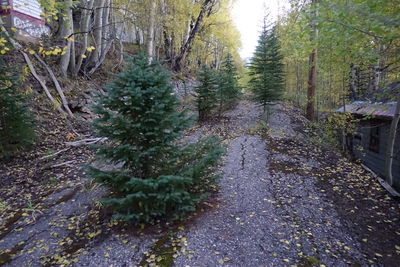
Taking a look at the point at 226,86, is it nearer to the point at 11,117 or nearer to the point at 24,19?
the point at 11,117

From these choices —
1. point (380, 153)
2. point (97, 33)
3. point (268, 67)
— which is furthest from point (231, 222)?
point (97, 33)

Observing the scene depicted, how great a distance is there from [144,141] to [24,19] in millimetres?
11065

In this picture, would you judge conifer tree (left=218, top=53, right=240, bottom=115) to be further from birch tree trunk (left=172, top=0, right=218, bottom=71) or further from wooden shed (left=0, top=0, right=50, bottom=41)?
wooden shed (left=0, top=0, right=50, bottom=41)

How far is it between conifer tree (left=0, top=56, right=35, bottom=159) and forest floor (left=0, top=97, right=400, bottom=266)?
45 centimetres

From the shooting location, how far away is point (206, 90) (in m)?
9.36

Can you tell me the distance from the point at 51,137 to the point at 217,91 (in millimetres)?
6188

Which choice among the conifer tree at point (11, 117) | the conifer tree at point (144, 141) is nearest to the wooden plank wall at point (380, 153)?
the conifer tree at point (144, 141)

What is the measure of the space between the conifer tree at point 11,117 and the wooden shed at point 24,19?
478cm

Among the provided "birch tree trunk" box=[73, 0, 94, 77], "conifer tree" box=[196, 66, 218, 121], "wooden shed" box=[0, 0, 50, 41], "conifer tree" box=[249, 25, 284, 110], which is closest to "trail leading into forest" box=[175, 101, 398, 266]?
"conifer tree" box=[249, 25, 284, 110]

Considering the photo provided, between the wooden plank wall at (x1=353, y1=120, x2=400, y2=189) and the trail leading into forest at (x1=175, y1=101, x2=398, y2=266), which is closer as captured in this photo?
the trail leading into forest at (x1=175, y1=101, x2=398, y2=266)

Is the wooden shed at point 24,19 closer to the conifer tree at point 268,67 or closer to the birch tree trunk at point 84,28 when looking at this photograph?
the birch tree trunk at point 84,28

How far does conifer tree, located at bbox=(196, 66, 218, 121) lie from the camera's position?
360 inches

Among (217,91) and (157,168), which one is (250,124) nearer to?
(217,91)

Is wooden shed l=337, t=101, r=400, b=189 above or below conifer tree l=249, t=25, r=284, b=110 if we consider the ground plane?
below
